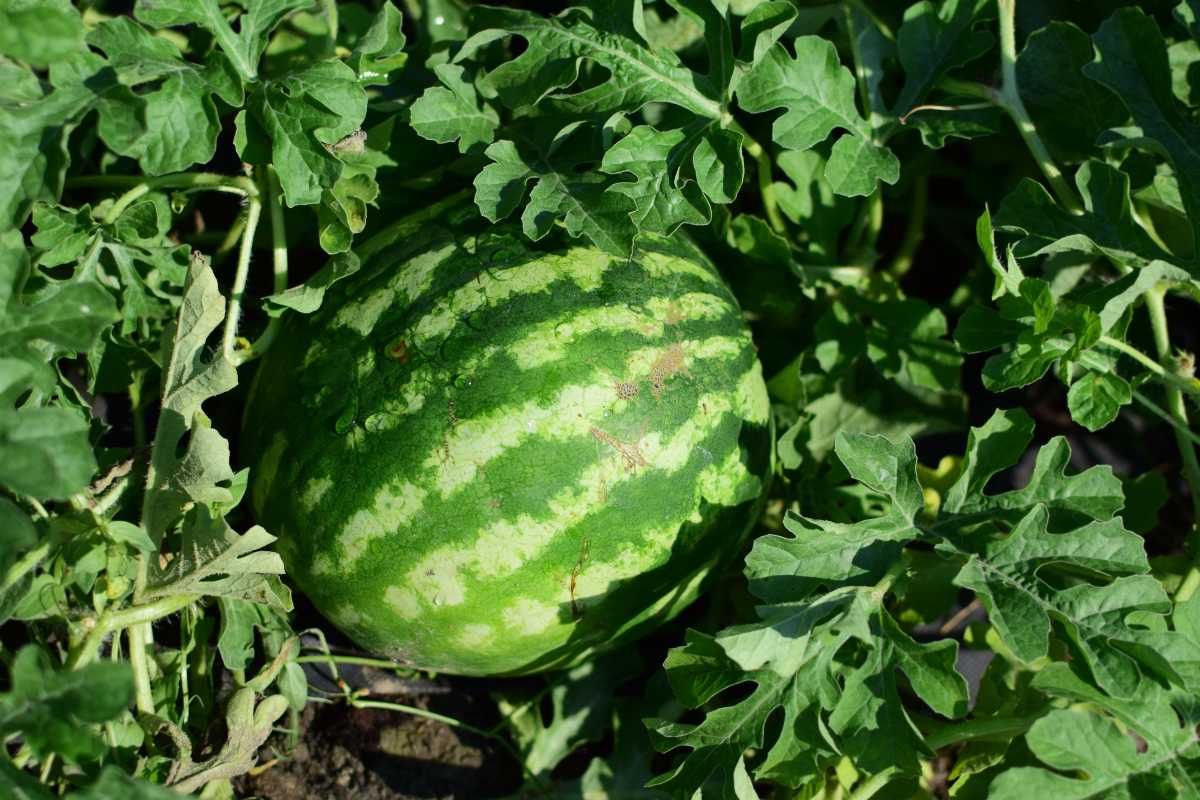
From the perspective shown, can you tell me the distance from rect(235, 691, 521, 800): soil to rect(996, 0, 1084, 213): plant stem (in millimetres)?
1725

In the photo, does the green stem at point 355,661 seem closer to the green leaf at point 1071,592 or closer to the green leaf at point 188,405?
the green leaf at point 188,405

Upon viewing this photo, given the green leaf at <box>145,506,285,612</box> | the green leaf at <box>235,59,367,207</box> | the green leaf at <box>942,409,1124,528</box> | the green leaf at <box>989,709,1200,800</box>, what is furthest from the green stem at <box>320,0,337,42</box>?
the green leaf at <box>989,709,1200,800</box>

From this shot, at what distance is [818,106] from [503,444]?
2.95 feet

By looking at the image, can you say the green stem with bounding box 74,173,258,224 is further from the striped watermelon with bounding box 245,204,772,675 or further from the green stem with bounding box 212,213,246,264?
the striped watermelon with bounding box 245,204,772,675

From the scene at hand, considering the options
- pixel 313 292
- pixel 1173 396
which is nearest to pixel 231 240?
pixel 313 292

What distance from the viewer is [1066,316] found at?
2.02 m

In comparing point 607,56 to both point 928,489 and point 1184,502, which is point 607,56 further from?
point 1184,502

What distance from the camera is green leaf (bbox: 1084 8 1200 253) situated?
6.98ft

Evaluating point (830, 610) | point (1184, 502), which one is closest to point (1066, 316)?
point (830, 610)

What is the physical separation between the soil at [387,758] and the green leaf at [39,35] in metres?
1.46

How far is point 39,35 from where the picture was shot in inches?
62.7

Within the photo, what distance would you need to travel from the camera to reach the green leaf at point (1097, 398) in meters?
2.03

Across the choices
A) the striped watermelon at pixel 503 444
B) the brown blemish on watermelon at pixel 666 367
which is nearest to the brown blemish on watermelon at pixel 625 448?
the striped watermelon at pixel 503 444

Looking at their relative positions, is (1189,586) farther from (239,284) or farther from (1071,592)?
(239,284)
